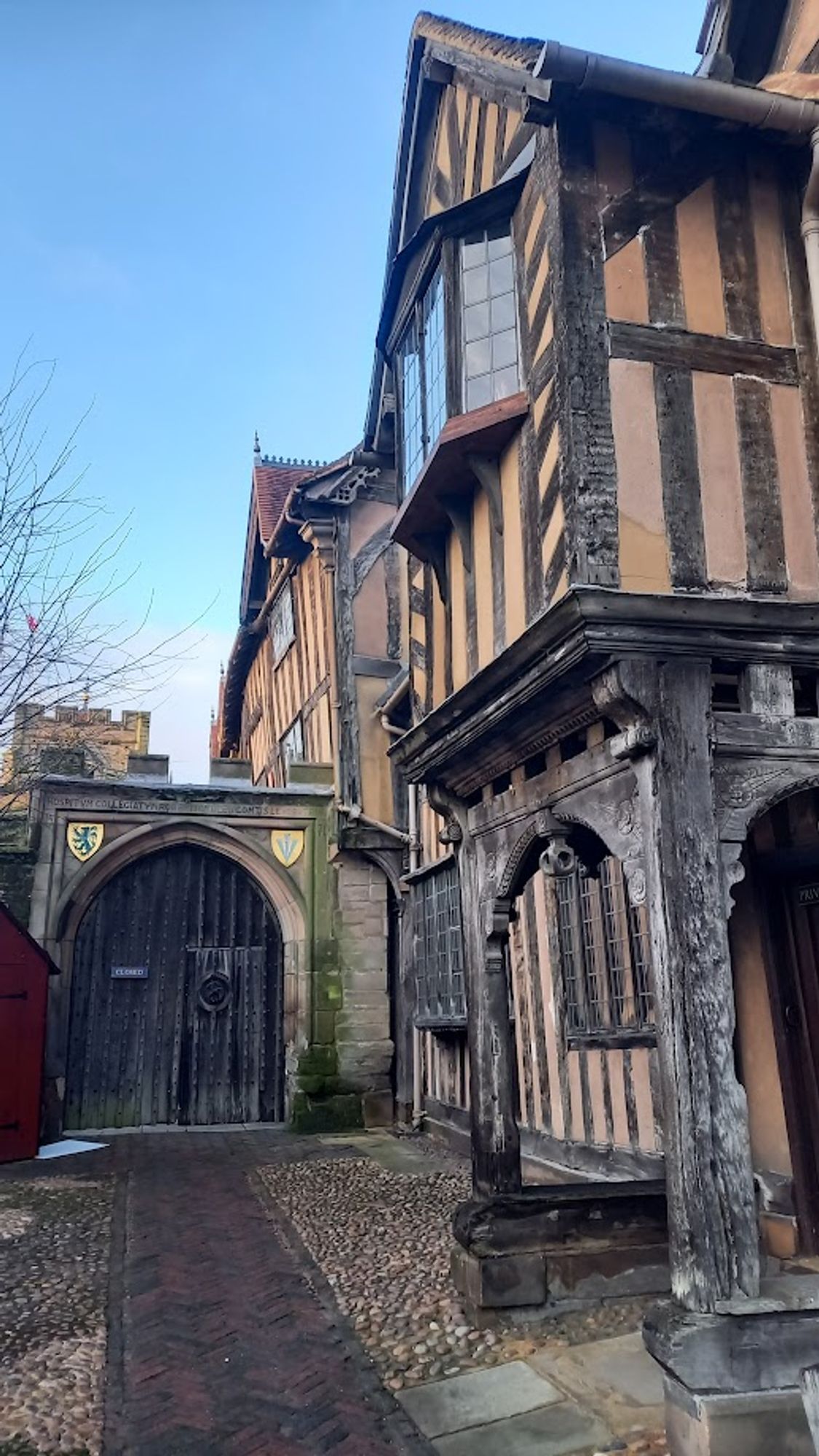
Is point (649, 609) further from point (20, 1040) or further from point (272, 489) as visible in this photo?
point (272, 489)

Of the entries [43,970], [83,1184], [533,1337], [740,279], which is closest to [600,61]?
[740,279]

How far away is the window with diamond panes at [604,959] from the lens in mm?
6000

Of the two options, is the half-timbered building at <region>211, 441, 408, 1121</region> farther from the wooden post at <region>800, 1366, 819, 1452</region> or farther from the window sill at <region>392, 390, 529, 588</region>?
the wooden post at <region>800, 1366, 819, 1452</region>

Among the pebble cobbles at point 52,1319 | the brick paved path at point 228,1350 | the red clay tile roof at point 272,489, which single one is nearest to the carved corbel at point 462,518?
the brick paved path at point 228,1350

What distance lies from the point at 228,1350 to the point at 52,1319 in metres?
0.96

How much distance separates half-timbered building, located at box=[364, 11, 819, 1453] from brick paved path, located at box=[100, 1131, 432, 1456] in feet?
2.75

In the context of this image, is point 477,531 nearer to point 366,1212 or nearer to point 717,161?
point 717,161

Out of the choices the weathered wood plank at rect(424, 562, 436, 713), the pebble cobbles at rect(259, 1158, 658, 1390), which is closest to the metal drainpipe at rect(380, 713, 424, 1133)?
the pebble cobbles at rect(259, 1158, 658, 1390)

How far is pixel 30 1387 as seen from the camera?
3.88 m

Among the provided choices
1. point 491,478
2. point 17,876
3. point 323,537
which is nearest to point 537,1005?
point 491,478

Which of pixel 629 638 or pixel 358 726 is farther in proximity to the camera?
pixel 358 726

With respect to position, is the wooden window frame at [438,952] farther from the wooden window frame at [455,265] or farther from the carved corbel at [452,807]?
the wooden window frame at [455,265]

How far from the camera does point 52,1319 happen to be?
183 inches

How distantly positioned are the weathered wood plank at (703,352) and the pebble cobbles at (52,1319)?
177 inches
